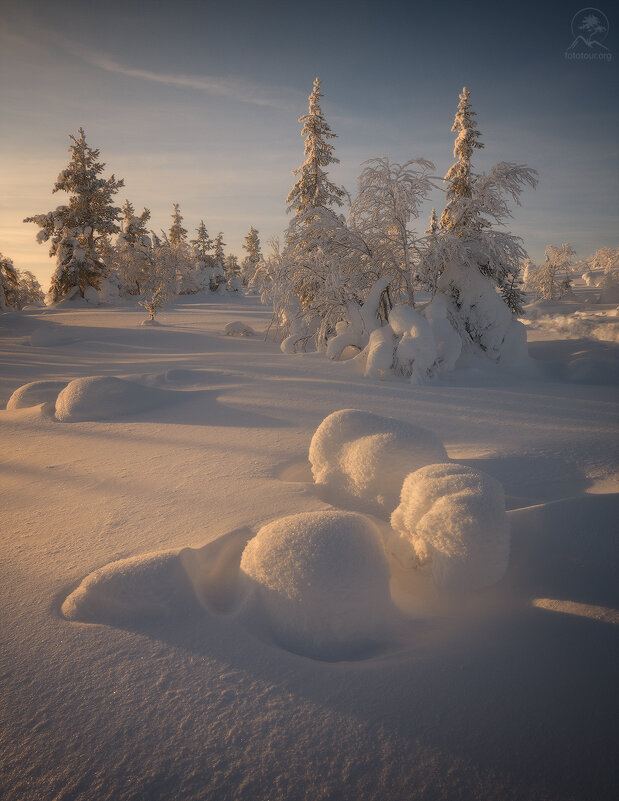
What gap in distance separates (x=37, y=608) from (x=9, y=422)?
4855 millimetres

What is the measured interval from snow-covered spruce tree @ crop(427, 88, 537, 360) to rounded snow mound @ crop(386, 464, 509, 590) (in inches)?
338

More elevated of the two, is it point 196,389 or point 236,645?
point 196,389

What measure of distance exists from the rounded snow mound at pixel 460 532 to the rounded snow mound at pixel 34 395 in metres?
6.74

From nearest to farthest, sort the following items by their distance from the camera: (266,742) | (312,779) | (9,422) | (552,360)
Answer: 1. (312,779)
2. (266,742)
3. (9,422)
4. (552,360)

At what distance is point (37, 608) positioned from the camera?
2.06 meters

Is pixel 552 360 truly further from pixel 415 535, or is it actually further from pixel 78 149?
pixel 78 149

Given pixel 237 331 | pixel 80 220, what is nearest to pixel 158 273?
pixel 80 220

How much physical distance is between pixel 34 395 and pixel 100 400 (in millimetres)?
1953

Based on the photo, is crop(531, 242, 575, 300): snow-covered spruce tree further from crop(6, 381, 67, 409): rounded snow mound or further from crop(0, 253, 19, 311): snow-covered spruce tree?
crop(0, 253, 19, 311): snow-covered spruce tree

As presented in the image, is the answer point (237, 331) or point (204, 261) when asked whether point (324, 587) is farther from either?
point (204, 261)

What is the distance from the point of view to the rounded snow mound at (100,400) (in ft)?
18.5

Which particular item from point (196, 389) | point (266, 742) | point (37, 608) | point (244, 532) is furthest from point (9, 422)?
point (266, 742)

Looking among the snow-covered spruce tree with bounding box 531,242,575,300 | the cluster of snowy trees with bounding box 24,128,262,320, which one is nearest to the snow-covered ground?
the cluster of snowy trees with bounding box 24,128,262,320

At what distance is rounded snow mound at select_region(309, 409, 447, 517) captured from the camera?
281 cm
